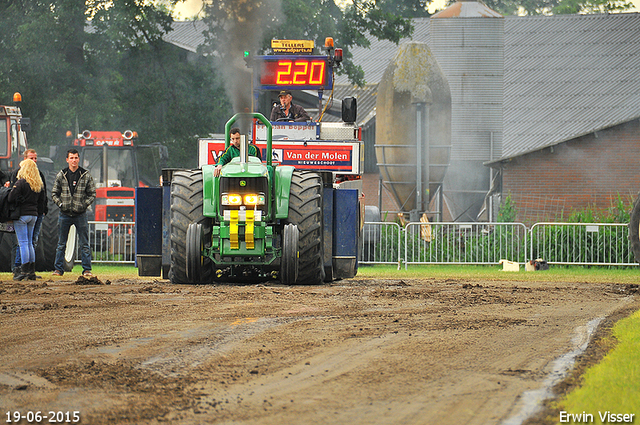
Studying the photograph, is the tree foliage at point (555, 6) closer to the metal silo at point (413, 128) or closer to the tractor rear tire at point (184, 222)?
the metal silo at point (413, 128)

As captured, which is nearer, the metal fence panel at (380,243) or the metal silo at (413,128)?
the metal fence panel at (380,243)

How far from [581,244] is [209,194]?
10344mm

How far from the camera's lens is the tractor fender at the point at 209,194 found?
11766 mm

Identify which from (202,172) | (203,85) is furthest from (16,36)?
(202,172)

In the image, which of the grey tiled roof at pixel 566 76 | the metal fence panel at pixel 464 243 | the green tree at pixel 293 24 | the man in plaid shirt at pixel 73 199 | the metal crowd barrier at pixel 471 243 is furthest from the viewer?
the grey tiled roof at pixel 566 76

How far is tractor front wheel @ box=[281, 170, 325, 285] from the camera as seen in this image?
38.9ft

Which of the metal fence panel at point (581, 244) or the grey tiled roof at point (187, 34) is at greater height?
the grey tiled roof at point (187, 34)

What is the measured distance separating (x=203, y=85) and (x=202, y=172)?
653 inches

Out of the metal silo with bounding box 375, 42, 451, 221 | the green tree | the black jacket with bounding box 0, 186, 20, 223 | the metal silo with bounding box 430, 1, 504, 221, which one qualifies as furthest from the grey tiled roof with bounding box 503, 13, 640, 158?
the black jacket with bounding box 0, 186, 20, 223

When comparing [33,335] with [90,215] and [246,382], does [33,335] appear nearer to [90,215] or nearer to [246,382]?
[246,382]

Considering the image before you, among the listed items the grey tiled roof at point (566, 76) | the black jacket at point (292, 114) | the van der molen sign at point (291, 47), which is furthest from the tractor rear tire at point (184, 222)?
the grey tiled roof at point (566, 76)

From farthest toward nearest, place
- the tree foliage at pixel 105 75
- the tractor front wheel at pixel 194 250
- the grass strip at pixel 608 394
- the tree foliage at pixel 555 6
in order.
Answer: the tree foliage at pixel 555 6
the tree foliage at pixel 105 75
the tractor front wheel at pixel 194 250
the grass strip at pixel 608 394

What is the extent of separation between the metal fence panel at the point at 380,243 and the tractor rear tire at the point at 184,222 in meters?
7.83

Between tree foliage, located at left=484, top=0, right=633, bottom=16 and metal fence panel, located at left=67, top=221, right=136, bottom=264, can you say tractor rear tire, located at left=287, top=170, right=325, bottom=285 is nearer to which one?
metal fence panel, located at left=67, top=221, right=136, bottom=264
